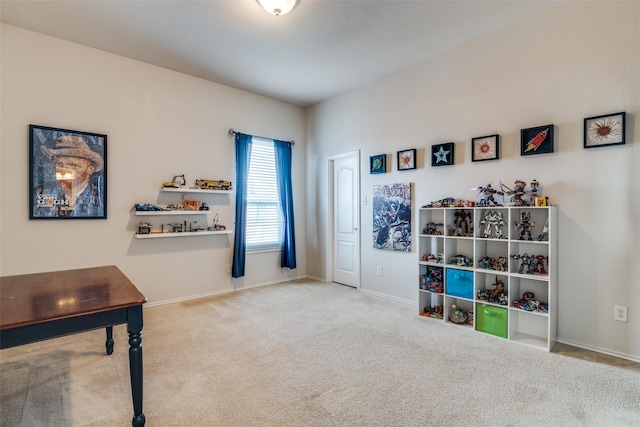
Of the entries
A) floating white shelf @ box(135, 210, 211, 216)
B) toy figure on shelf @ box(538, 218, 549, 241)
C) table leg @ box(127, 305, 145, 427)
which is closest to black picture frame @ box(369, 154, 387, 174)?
toy figure on shelf @ box(538, 218, 549, 241)

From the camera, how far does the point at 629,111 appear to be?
239 centimetres

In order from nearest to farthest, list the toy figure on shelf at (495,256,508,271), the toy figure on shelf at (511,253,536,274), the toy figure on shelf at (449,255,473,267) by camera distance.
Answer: the toy figure on shelf at (511,253,536,274), the toy figure on shelf at (495,256,508,271), the toy figure on shelf at (449,255,473,267)

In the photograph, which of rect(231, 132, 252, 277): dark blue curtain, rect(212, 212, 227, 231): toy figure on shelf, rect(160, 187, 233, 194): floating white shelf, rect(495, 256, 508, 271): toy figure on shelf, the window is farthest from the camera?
the window

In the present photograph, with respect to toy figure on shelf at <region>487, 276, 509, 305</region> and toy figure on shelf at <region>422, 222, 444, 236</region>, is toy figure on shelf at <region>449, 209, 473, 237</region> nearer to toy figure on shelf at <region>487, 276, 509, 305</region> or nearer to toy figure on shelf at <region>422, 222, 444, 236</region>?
toy figure on shelf at <region>422, 222, 444, 236</region>

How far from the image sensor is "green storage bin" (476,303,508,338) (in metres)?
2.80

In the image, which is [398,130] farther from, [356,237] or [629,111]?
[629,111]

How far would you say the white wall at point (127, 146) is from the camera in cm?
300

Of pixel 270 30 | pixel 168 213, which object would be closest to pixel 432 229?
pixel 270 30

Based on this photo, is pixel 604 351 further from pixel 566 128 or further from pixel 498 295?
pixel 566 128

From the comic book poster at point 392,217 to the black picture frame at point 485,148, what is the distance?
851 millimetres

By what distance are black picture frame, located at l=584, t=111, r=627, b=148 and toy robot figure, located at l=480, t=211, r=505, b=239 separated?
0.87m

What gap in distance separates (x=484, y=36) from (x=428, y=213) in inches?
75.2

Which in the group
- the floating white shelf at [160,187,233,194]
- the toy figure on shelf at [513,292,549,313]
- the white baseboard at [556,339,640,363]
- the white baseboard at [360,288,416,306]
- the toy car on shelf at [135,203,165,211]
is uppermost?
the floating white shelf at [160,187,233,194]

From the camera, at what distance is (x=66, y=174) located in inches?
127
